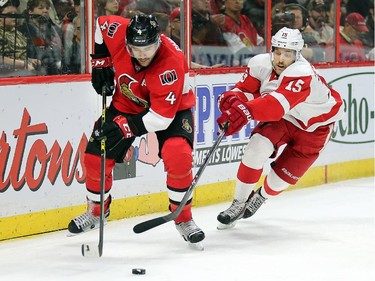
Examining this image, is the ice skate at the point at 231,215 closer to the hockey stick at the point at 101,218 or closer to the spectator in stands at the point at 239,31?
the hockey stick at the point at 101,218

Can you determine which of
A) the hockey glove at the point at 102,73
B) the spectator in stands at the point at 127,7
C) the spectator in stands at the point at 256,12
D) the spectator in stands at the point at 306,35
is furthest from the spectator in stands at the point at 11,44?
the spectator in stands at the point at 306,35

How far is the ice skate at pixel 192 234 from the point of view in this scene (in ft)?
15.8

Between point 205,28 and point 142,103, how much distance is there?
1.69 metres

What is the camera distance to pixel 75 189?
5.49 meters

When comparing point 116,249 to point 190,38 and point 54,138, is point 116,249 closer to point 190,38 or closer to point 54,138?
point 54,138

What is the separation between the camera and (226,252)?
485 centimetres

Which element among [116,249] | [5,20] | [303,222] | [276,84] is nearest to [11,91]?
[5,20]

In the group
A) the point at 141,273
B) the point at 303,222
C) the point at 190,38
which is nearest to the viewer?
the point at 141,273

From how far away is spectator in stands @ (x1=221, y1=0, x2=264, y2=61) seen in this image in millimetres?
6586

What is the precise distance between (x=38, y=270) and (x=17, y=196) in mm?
811

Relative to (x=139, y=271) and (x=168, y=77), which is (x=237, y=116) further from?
(x=139, y=271)

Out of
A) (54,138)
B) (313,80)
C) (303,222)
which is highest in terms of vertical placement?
(313,80)

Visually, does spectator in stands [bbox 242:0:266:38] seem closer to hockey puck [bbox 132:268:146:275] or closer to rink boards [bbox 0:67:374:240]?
rink boards [bbox 0:67:374:240]

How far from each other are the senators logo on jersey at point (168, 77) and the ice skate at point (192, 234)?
678 millimetres
